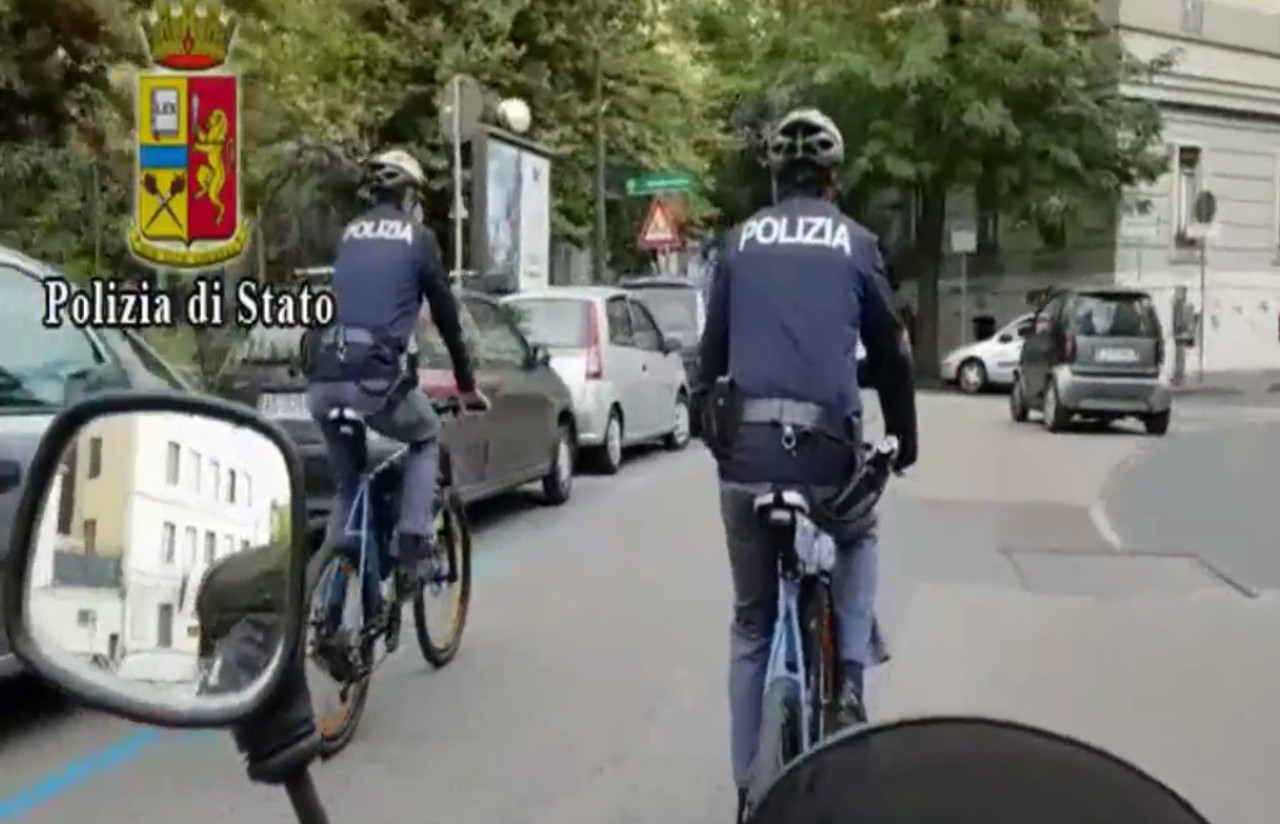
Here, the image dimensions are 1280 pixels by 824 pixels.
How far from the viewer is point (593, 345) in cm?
1741

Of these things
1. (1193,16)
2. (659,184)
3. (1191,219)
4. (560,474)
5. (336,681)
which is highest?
(1193,16)

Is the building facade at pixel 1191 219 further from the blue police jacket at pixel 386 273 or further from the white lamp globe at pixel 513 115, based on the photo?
the blue police jacket at pixel 386 273

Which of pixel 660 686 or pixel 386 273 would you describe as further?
pixel 660 686

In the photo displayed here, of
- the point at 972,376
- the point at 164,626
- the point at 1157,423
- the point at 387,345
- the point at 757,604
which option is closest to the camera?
the point at 164,626

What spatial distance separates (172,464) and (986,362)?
36.7 m

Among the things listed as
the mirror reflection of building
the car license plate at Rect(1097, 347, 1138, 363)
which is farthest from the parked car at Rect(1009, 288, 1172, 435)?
the mirror reflection of building

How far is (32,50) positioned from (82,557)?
15.4 metres

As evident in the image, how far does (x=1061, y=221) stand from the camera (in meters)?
37.6

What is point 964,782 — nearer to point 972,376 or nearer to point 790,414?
point 790,414

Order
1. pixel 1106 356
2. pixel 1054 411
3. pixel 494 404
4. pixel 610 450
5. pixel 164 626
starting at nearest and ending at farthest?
pixel 164 626 → pixel 494 404 → pixel 610 450 → pixel 1106 356 → pixel 1054 411

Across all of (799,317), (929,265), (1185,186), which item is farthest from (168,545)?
(1185,186)

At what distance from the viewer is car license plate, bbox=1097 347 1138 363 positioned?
23.7 meters

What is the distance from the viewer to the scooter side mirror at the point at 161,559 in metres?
2.19

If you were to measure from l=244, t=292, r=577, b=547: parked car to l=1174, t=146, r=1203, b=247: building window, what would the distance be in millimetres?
28127
